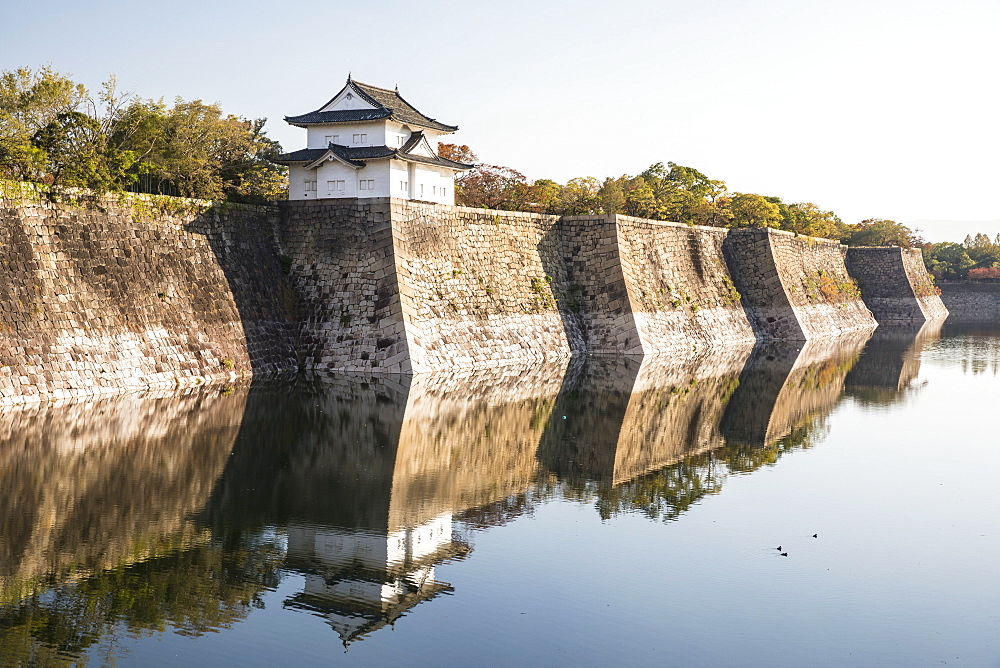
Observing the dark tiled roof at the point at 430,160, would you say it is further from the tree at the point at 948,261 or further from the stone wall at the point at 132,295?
the tree at the point at 948,261

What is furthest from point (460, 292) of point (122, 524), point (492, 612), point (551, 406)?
point (492, 612)

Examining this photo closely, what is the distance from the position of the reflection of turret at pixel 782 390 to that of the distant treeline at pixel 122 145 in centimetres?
1213

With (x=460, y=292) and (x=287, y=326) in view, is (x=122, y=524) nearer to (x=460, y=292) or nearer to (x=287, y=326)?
(x=287, y=326)

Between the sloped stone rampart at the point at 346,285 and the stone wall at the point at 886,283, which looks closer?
the sloped stone rampart at the point at 346,285

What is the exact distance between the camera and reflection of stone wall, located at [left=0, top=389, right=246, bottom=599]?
779cm

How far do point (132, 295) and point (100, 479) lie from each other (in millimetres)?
8405

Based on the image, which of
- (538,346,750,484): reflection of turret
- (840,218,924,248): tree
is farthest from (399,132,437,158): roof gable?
(840,218,924,248): tree

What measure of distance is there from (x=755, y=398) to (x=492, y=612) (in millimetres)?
12898

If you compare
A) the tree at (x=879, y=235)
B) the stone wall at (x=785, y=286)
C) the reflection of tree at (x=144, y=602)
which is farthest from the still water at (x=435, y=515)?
the tree at (x=879, y=235)

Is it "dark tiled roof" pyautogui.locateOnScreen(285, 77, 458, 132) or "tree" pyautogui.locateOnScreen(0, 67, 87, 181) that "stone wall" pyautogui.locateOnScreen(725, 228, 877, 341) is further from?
"tree" pyautogui.locateOnScreen(0, 67, 87, 181)

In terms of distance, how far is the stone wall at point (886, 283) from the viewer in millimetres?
53094

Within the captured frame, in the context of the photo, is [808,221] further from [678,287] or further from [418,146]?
[418,146]

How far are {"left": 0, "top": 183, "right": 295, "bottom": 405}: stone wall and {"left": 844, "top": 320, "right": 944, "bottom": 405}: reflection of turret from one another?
11871 millimetres

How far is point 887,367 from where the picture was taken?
85.7ft
